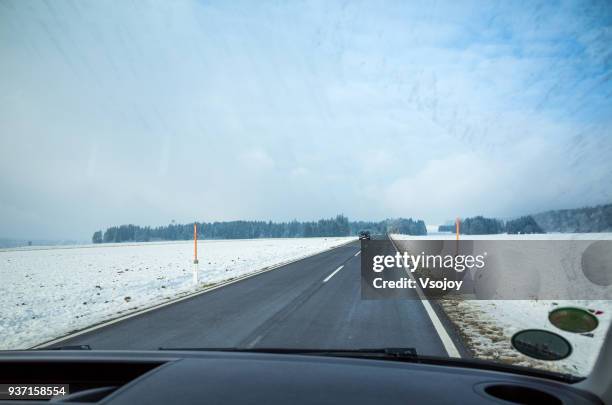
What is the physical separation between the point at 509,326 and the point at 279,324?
404 centimetres

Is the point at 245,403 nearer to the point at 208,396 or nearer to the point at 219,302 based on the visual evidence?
the point at 208,396

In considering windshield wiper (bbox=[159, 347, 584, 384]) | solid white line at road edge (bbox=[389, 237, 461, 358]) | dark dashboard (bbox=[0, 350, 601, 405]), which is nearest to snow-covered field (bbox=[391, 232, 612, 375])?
solid white line at road edge (bbox=[389, 237, 461, 358])

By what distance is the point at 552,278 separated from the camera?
38.7ft

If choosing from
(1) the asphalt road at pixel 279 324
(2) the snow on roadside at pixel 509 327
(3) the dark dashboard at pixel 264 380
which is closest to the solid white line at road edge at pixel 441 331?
(1) the asphalt road at pixel 279 324

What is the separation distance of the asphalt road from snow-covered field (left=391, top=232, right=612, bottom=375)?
0.54m

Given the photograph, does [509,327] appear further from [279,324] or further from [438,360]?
[438,360]

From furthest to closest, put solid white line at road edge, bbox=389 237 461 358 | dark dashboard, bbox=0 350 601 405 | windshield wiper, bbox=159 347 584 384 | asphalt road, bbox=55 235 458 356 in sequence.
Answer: asphalt road, bbox=55 235 458 356
solid white line at road edge, bbox=389 237 461 358
windshield wiper, bbox=159 347 584 384
dark dashboard, bbox=0 350 601 405

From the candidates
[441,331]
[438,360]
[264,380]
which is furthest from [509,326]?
[264,380]

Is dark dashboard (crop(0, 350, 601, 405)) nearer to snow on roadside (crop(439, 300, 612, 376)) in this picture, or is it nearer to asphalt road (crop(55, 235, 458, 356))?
snow on roadside (crop(439, 300, 612, 376))

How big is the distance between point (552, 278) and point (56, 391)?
1313cm

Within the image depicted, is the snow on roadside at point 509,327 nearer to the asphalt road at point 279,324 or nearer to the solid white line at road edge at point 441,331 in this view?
the solid white line at road edge at point 441,331

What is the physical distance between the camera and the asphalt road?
5.80 meters

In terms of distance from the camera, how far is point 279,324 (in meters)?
6.93

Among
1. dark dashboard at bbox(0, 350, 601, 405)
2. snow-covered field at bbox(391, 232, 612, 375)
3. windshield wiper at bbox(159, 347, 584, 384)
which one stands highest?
dark dashboard at bbox(0, 350, 601, 405)
